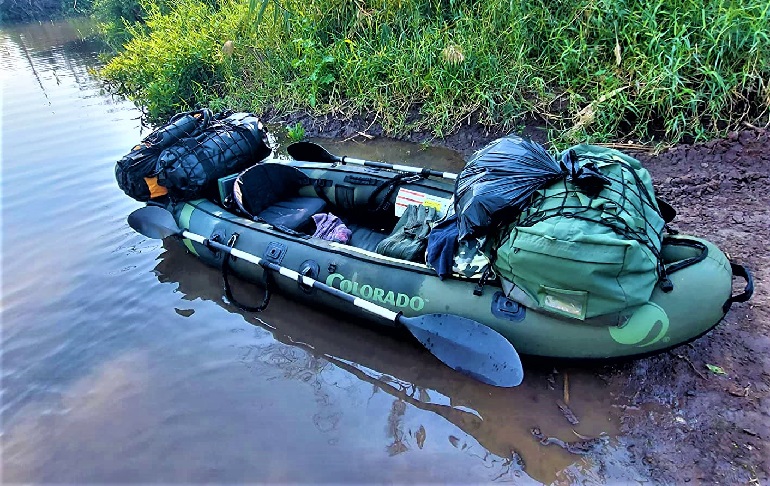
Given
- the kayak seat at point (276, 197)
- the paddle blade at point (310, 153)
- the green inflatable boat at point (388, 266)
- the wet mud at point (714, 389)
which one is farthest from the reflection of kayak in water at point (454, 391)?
the paddle blade at point (310, 153)

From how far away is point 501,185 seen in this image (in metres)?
2.78

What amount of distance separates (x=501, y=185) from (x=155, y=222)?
2977mm

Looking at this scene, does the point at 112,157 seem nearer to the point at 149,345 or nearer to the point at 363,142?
the point at 363,142

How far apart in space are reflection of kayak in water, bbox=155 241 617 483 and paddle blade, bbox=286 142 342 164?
157 cm

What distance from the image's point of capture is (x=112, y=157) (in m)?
6.61

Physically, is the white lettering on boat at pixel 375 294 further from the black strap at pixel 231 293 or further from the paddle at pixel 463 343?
the black strap at pixel 231 293

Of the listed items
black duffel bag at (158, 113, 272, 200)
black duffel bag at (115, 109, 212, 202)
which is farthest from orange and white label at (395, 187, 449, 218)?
black duffel bag at (115, 109, 212, 202)

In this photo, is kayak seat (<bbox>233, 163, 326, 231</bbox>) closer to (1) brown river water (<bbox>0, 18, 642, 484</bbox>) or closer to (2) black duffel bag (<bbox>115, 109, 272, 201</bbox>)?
(2) black duffel bag (<bbox>115, 109, 272, 201</bbox>)

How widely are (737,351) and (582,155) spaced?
4.62ft

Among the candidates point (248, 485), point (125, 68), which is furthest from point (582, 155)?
point (125, 68)

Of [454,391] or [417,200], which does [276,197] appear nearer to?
[417,200]

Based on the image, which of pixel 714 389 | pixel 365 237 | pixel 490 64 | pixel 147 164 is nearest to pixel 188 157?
pixel 147 164

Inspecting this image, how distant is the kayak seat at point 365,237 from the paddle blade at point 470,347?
1125 millimetres

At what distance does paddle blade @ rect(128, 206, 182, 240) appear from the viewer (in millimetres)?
4152
